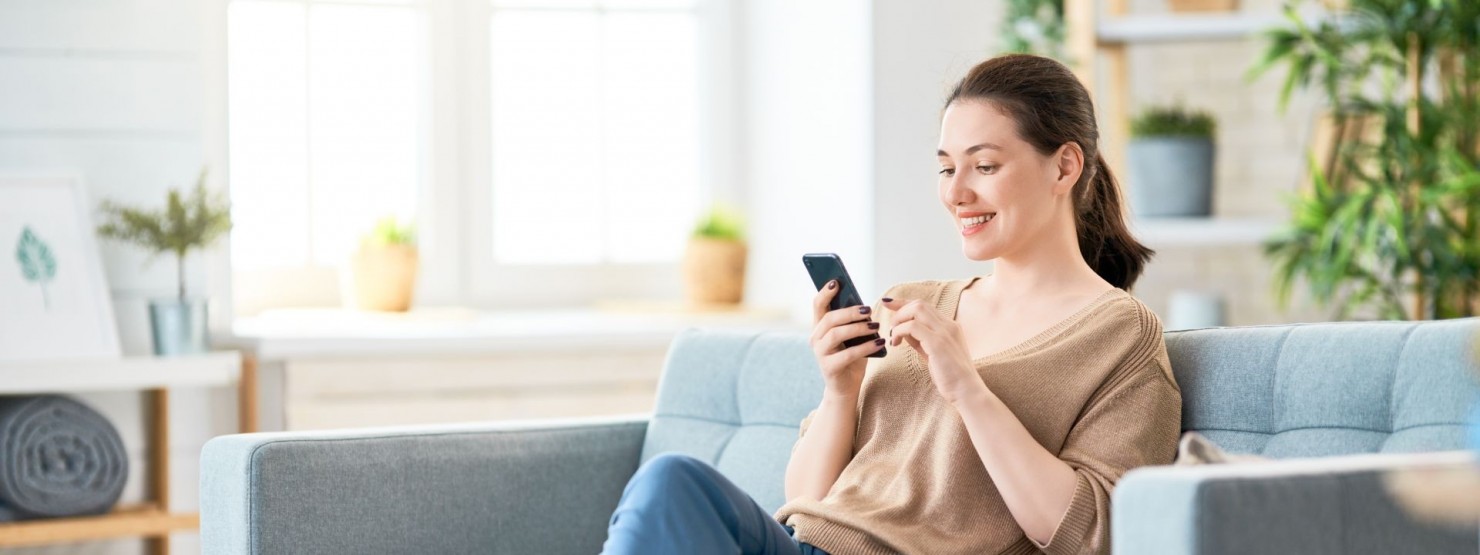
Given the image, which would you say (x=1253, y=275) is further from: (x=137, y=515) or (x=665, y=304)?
(x=137, y=515)

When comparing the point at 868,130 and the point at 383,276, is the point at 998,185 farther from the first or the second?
the point at 383,276

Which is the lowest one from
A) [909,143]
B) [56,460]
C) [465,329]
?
[56,460]

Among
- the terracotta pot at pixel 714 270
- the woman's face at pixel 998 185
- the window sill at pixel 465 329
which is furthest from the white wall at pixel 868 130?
the woman's face at pixel 998 185

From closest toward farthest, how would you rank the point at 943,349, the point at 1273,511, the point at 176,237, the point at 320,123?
the point at 1273,511
the point at 943,349
the point at 176,237
the point at 320,123

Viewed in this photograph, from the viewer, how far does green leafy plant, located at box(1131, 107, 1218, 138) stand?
11.8 ft

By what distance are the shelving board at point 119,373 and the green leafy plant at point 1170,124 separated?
2081 millimetres

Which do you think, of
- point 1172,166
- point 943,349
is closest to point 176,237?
point 943,349

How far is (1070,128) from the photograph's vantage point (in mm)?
1805

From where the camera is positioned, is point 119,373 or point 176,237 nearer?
point 119,373

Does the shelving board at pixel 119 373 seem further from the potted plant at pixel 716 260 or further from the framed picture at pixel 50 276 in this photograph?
the potted plant at pixel 716 260

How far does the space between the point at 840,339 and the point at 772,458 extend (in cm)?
45

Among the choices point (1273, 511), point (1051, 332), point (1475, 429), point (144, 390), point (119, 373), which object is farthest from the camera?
point (144, 390)

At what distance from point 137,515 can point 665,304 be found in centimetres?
135

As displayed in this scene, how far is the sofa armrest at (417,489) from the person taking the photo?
6.52ft
